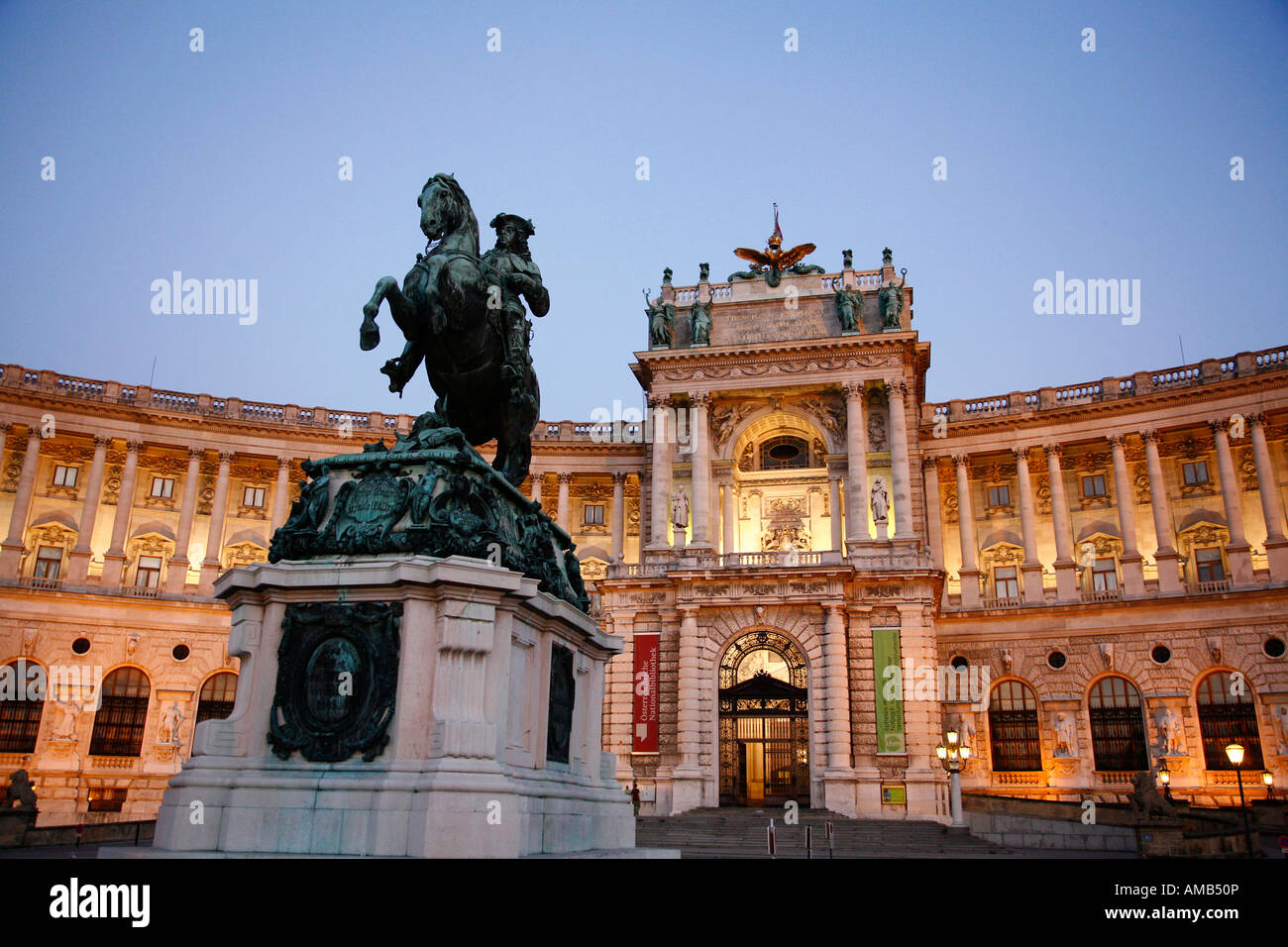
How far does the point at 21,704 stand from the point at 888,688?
34.1 m

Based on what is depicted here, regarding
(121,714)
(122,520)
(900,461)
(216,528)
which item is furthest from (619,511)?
(121,714)

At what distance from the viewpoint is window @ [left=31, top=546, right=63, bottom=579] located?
44188mm

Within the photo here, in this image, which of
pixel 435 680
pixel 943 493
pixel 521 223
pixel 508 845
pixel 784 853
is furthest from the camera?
pixel 943 493

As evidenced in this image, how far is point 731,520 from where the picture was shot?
142 feet

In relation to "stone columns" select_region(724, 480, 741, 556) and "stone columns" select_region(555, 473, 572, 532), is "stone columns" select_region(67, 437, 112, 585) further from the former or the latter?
"stone columns" select_region(724, 480, 741, 556)

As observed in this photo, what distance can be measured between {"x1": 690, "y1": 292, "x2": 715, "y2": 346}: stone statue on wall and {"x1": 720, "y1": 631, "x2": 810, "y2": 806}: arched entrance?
1363cm

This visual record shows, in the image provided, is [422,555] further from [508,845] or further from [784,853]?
[784,853]

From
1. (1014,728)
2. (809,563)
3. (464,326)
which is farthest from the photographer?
(1014,728)

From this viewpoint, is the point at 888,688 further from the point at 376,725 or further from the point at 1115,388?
the point at 376,725

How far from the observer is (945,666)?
43469 mm
